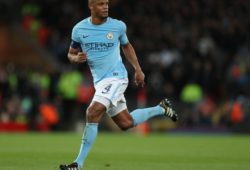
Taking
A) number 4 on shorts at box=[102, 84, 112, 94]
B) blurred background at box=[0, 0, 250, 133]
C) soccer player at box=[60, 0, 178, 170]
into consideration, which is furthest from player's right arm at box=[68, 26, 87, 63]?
blurred background at box=[0, 0, 250, 133]

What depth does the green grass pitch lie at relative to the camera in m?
12.0

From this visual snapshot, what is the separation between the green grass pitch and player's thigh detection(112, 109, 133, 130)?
61cm

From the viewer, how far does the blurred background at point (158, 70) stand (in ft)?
85.3

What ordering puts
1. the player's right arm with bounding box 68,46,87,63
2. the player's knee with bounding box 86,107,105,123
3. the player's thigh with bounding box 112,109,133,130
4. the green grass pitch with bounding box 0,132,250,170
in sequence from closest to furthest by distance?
1. the player's knee with bounding box 86,107,105,123
2. the player's right arm with bounding box 68,46,87,63
3. the player's thigh with bounding box 112,109,133,130
4. the green grass pitch with bounding box 0,132,250,170

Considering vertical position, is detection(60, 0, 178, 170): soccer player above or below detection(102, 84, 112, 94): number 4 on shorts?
above

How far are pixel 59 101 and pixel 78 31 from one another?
51.8ft

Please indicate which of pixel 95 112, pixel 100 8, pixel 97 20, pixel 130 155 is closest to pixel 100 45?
pixel 97 20

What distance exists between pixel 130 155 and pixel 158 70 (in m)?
12.6

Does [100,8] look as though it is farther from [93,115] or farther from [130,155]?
[130,155]

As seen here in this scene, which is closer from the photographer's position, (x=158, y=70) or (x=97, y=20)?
(x=97, y=20)

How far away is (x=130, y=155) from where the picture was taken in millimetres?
14812

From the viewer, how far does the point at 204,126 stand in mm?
25578

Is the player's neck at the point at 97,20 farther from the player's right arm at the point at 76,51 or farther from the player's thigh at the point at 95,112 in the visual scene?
the player's thigh at the point at 95,112

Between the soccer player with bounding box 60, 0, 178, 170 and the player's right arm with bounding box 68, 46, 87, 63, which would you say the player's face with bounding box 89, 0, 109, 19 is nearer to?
the soccer player with bounding box 60, 0, 178, 170
